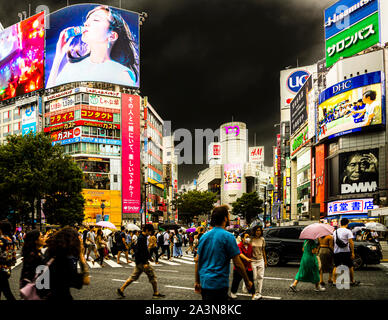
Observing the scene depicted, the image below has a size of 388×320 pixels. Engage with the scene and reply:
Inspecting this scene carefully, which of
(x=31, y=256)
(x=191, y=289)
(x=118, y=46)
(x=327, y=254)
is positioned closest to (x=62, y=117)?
(x=118, y=46)

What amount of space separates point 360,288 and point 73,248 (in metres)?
9.65

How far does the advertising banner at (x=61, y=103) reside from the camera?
7419 cm

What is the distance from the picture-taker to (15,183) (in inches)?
1574

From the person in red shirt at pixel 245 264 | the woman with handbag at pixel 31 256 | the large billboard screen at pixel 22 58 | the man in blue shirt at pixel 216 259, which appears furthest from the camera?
the large billboard screen at pixel 22 58

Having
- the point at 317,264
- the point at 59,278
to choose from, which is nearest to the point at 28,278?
the point at 59,278

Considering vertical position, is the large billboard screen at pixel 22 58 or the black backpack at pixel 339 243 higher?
the large billboard screen at pixel 22 58

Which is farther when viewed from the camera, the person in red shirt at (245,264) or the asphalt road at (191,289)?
the asphalt road at (191,289)

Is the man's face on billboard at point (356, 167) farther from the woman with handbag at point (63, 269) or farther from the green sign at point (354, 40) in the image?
the woman with handbag at point (63, 269)

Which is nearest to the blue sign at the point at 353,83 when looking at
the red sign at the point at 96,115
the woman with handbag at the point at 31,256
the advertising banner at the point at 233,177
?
the red sign at the point at 96,115

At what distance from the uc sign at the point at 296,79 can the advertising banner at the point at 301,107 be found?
741 inches

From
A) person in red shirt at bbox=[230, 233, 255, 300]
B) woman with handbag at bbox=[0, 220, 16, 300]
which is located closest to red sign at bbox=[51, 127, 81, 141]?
person in red shirt at bbox=[230, 233, 255, 300]

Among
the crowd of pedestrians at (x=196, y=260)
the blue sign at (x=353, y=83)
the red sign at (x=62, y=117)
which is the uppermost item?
the blue sign at (x=353, y=83)

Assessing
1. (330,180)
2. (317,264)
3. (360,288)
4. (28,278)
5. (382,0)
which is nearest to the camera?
(28,278)
